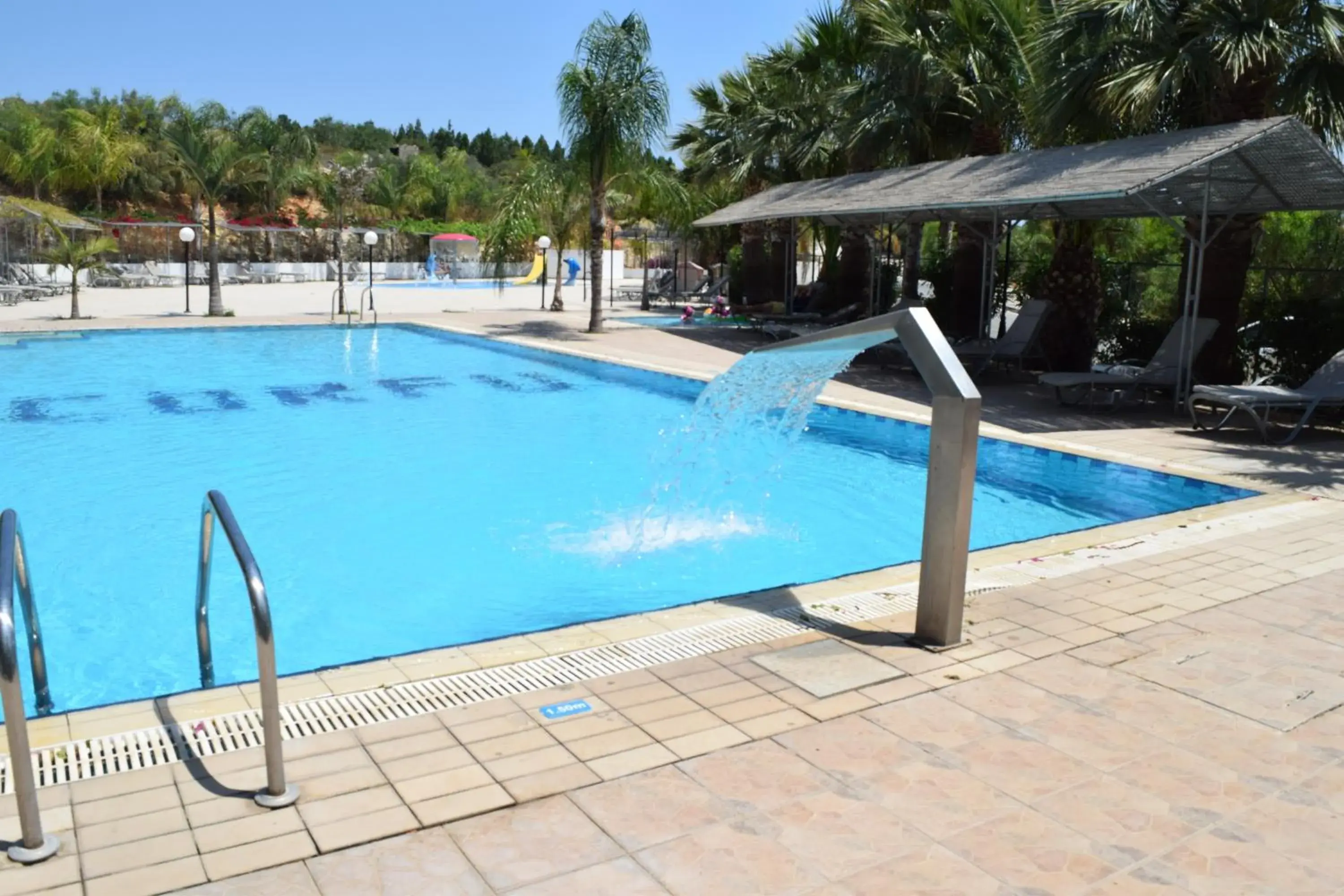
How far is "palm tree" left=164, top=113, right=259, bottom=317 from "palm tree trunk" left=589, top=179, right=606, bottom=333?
8.26 meters

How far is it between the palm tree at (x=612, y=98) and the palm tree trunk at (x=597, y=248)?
42cm

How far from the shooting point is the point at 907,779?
355 cm

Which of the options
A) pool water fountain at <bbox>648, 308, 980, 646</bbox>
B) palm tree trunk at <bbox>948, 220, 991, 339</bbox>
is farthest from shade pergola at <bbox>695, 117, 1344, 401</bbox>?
pool water fountain at <bbox>648, 308, 980, 646</bbox>

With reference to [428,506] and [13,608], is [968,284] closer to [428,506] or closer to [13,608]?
[428,506]

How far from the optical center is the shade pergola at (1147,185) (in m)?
10.9

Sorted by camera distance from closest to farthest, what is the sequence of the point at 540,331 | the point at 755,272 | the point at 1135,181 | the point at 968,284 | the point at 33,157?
1. the point at 1135,181
2. the point at 968,284
3. the point at 540,331
4. the point at 755,272
5. the point at 33,157

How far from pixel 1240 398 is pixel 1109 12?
4.95 meters

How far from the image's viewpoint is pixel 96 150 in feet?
161

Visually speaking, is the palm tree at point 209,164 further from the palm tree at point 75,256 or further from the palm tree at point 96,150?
the palm tree at point 96,150

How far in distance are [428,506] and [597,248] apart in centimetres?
1327

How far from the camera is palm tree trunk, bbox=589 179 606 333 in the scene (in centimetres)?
2120

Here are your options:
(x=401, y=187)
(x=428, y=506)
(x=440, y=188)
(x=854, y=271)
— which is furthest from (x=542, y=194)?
(x=440, y=188)

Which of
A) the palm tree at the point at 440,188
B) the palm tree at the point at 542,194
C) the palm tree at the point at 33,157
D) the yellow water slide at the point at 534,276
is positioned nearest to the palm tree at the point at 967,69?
the palm tree at the point at 542,194

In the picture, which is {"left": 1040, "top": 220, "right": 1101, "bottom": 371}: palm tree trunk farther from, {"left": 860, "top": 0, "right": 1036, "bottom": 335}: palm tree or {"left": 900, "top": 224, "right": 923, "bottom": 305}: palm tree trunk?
{"left": 900, "top": 224, "right": 923, "bottom": 305}: palm tree trunk
